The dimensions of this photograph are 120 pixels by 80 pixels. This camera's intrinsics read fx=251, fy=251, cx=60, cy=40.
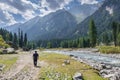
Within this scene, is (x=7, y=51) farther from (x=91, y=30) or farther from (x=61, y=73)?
(x=91, y=30)

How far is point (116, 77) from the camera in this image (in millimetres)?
34625

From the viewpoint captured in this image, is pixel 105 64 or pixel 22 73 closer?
pixel 22 73

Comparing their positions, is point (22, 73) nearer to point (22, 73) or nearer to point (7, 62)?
point (22, 73)

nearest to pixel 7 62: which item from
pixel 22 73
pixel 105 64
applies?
pixel 22 73

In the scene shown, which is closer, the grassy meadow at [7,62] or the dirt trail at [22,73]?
the dirt trail at [22,73]

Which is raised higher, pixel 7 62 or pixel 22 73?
pixel 7 62

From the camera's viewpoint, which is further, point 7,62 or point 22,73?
point 7,62

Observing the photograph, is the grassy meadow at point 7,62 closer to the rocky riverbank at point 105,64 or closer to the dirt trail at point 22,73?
the dirt trail at point 22,73

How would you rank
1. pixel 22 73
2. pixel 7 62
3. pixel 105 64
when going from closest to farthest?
pixel 22 73 → pixel 7 62 → pixel 105 64

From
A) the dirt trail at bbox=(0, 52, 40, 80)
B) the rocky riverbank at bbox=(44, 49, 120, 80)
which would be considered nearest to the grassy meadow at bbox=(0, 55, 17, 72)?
the dirt trail at bbox=(0, 52, 40, 80)

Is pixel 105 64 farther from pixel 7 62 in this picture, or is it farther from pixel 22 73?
pixel 22 73

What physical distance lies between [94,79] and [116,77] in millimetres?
3566

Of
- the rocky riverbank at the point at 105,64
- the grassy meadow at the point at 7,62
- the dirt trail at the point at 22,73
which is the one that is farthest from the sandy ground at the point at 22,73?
the rocky riverbank at the point at 105,64

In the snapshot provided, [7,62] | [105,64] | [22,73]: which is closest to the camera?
[22,73]
